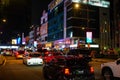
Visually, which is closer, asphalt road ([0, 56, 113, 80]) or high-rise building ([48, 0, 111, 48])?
asphalt road ([0, 56, 113, 80])

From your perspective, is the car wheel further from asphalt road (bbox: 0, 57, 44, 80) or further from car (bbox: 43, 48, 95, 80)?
asphalt road (bbox: 0, 57, 44, 80)

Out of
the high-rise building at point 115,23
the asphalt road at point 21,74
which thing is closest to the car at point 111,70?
the asphalt road at point 21,74

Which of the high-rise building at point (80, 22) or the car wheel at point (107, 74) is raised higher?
the high-rise building at point (80, 22)

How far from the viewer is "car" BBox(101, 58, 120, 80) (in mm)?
14398

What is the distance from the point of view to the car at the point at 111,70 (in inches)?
567

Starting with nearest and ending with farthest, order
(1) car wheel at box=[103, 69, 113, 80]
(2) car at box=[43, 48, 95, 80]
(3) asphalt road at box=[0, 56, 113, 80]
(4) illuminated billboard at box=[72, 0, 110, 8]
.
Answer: (2) car at box=[43, 48, 95, 80] < (1) car wheel at box=[103, 69, 113, 80] < (3) asphalt road at box=[0, 56, 113, 80] < (4) illuminated billboard at box=[72, 0, 110, 8]

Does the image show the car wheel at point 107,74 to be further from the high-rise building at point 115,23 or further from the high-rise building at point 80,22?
the high-rise building at point 115,23

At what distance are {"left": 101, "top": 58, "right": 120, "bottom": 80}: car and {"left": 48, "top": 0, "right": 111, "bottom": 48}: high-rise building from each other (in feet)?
243

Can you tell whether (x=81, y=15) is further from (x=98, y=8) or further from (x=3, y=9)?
(x=3, y=9)

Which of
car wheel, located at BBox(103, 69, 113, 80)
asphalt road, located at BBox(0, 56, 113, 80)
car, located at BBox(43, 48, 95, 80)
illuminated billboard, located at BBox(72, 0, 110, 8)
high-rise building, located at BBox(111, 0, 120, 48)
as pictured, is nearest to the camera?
car, located at BBox(43, 48, 95, 80)

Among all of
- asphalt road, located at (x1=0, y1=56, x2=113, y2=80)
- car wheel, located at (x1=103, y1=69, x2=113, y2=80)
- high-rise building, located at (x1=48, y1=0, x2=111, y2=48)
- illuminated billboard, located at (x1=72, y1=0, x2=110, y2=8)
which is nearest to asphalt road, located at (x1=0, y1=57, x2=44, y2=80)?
asphalt road, located at (x1=0, y1=56, x2=113, y2=80)

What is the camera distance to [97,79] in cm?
1556

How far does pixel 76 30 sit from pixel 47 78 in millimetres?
79660

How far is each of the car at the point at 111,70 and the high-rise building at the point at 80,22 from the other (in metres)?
74.1
